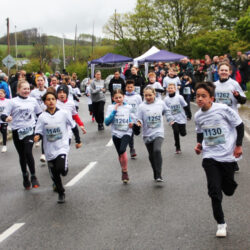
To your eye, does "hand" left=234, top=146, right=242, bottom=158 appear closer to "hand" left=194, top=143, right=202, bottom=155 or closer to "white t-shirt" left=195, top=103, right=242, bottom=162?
"white t-shirt" left=195, top=103, right=242, bottom=162

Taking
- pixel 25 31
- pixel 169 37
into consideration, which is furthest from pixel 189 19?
pixel 25 31

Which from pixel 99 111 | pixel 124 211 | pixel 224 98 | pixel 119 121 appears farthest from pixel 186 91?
pixel 124 211

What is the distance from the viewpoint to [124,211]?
652 centimetres

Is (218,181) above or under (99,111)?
above

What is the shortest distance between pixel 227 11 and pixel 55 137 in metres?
64.9

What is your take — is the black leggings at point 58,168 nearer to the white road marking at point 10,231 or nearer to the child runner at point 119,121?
the white road marking at point 10,231

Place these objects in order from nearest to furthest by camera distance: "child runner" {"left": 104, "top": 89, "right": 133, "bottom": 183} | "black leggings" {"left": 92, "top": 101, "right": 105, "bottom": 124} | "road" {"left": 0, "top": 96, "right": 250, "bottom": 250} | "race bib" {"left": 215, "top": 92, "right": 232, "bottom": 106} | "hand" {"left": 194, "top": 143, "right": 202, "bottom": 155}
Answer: "road" {"left": 0, "top": 96, "right": 250, "bottom": 250} < "hand" {"left": 194, "top": 143, "right": 202, "bottom": 155} < "child runner" {"left": 104, "top": 89, "right": 133, "bottom": 183} < "race bib" {"left": 215, "top": 92, "right": 232, "bottom": 106} < "black leggings" {"left": 92, "top": 101, "right": 105, "bottom": 124}

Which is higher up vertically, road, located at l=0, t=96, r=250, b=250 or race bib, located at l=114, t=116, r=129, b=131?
race bib, located at l=114, t=116, r=129, b=131

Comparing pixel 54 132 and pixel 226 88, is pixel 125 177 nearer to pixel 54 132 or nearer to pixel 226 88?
pixel 54 132

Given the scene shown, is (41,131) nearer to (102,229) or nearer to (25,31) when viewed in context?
(102,229)

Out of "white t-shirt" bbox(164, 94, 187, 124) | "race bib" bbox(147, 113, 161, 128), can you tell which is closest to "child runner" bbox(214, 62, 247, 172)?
"race bib" bbox(147, 113, 161, 128)

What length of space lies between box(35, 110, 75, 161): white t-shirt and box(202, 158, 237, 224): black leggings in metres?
2.71

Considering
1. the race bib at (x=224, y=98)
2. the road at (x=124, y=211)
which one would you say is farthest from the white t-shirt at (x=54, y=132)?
the race bib at (x=224, y=98)

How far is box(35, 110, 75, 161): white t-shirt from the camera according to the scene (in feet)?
24.1
